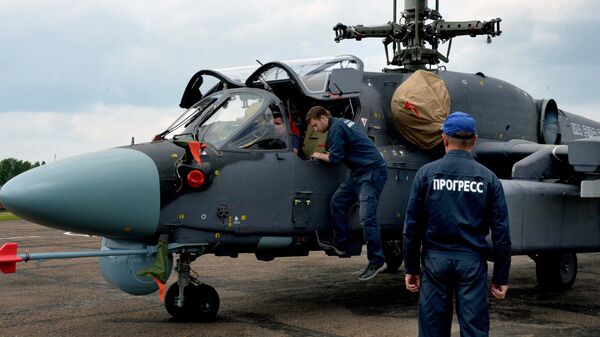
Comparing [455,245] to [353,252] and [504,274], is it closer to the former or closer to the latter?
[504,274]

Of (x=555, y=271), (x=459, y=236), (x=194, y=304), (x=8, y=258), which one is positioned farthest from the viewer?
(x=555, y=271)

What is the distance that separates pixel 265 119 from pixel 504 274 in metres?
3.92

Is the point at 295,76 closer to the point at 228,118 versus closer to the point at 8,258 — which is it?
the point at 228,118

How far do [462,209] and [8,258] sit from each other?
12.6 feet

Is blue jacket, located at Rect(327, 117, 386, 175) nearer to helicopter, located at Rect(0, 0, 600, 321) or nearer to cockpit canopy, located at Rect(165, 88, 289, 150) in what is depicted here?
helicopter, located at Rect(0, 0, 600, 321)

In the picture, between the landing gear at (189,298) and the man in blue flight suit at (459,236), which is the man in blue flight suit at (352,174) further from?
the man in blue flight suit at (459,236)

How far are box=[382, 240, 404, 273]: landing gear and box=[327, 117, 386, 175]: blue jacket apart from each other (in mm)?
4266

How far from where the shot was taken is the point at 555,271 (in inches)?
400

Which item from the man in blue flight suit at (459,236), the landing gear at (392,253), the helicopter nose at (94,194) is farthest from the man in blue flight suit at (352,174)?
the landing gear at (392,253)

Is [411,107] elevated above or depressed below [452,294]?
above

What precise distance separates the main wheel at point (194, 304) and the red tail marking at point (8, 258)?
1.88 metres

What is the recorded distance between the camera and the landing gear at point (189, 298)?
24.6 ft

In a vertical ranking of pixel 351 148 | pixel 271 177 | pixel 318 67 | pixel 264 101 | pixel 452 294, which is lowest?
pixel 452 294

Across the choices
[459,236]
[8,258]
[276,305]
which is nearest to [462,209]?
[459,236]
